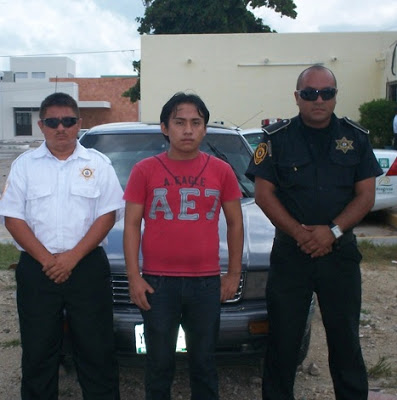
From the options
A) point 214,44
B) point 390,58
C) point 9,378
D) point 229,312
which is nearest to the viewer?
point 229,312

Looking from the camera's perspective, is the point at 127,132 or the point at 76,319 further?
the point at 127,132

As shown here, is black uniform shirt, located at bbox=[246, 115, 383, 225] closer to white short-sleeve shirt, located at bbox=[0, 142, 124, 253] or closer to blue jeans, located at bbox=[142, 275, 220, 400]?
blue jeans, located at bbox=[142, 275, 220, 400]

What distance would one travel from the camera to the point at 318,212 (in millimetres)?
3016

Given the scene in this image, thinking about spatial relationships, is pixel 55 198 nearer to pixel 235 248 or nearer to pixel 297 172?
pixel 235 248

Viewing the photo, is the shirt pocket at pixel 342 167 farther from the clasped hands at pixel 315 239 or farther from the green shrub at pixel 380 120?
the green shrub at pixel 380 120

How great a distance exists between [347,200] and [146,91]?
53.2 feet

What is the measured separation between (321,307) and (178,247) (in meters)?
0.88

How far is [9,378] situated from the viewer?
3.94 m

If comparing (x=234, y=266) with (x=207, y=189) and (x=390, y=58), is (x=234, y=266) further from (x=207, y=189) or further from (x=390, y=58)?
(x=390, y=58)

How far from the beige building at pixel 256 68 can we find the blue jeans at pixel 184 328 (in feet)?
52.5

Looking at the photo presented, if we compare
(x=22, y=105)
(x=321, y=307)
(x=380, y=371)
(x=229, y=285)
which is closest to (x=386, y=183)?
(x=380, y=371)

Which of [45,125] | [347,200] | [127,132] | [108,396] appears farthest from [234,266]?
[127,132]

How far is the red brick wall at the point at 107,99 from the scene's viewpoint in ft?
151

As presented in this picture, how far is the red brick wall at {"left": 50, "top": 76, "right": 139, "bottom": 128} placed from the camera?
46031 millimetres
